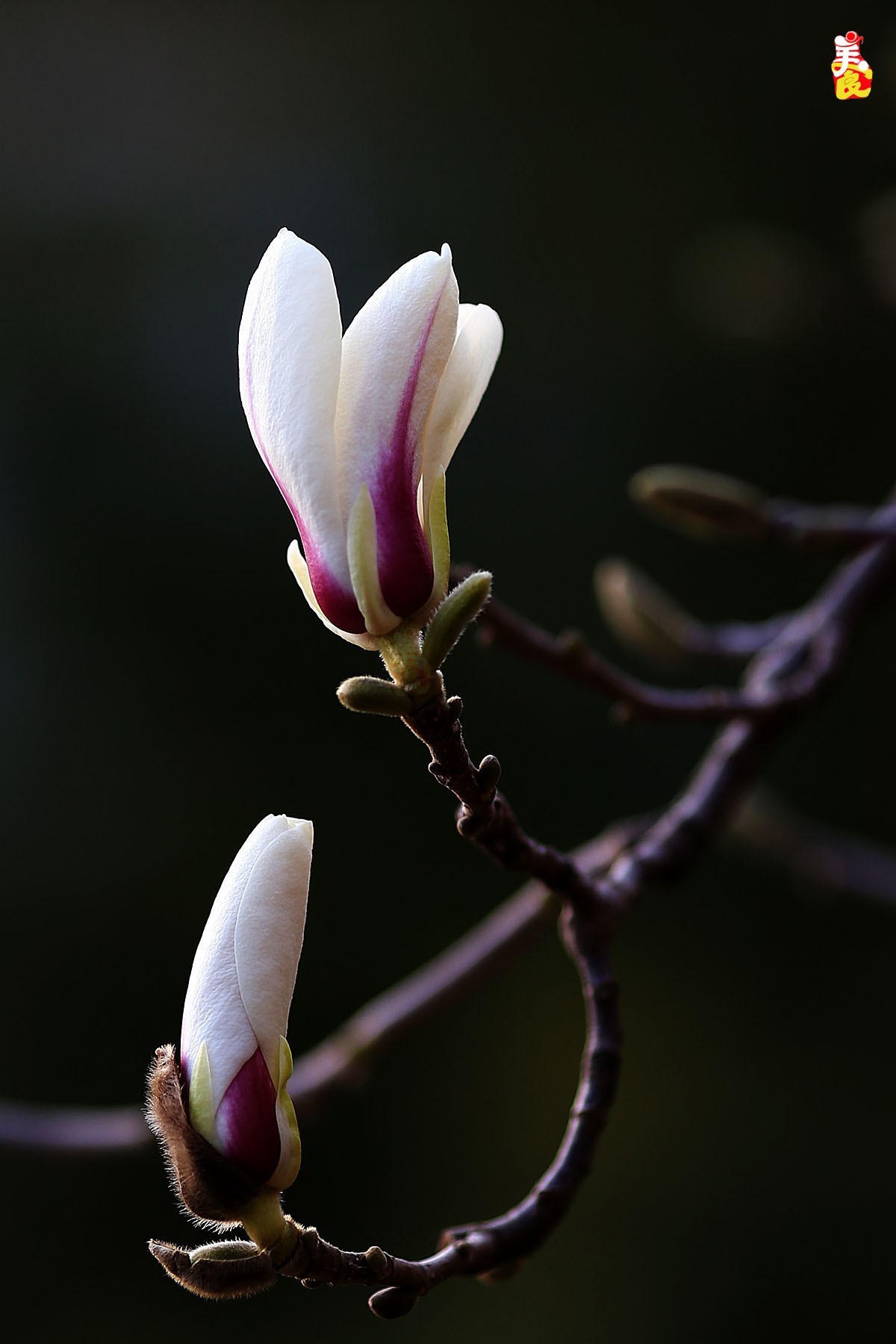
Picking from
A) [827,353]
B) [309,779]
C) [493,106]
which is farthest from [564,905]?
[493,106]

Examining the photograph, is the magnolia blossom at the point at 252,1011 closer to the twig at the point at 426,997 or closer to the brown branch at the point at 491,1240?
the brown branch at the point at 491,1240

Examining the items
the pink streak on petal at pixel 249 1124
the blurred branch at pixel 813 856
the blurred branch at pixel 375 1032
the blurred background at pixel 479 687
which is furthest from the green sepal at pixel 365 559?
the blurred background at pixel 479 687

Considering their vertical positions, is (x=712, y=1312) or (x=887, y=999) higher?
(x=887, y=999)

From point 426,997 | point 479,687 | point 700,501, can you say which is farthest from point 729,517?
point 479,687

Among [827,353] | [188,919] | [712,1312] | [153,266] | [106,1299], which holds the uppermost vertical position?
[827,353]

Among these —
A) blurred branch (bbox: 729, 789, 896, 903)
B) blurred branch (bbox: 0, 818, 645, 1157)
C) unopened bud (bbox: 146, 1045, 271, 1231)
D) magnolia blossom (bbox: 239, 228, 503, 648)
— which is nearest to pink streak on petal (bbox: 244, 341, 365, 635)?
magnolia blossom (bbox: 239, 228, 503, 648)

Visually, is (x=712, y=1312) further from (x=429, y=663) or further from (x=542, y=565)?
(x=429, y=663)

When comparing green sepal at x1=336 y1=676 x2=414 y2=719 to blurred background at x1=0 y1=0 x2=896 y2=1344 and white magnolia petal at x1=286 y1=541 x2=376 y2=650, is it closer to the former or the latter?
white magnolia petal at x1=286 y1=541 x2=376 y2=650
